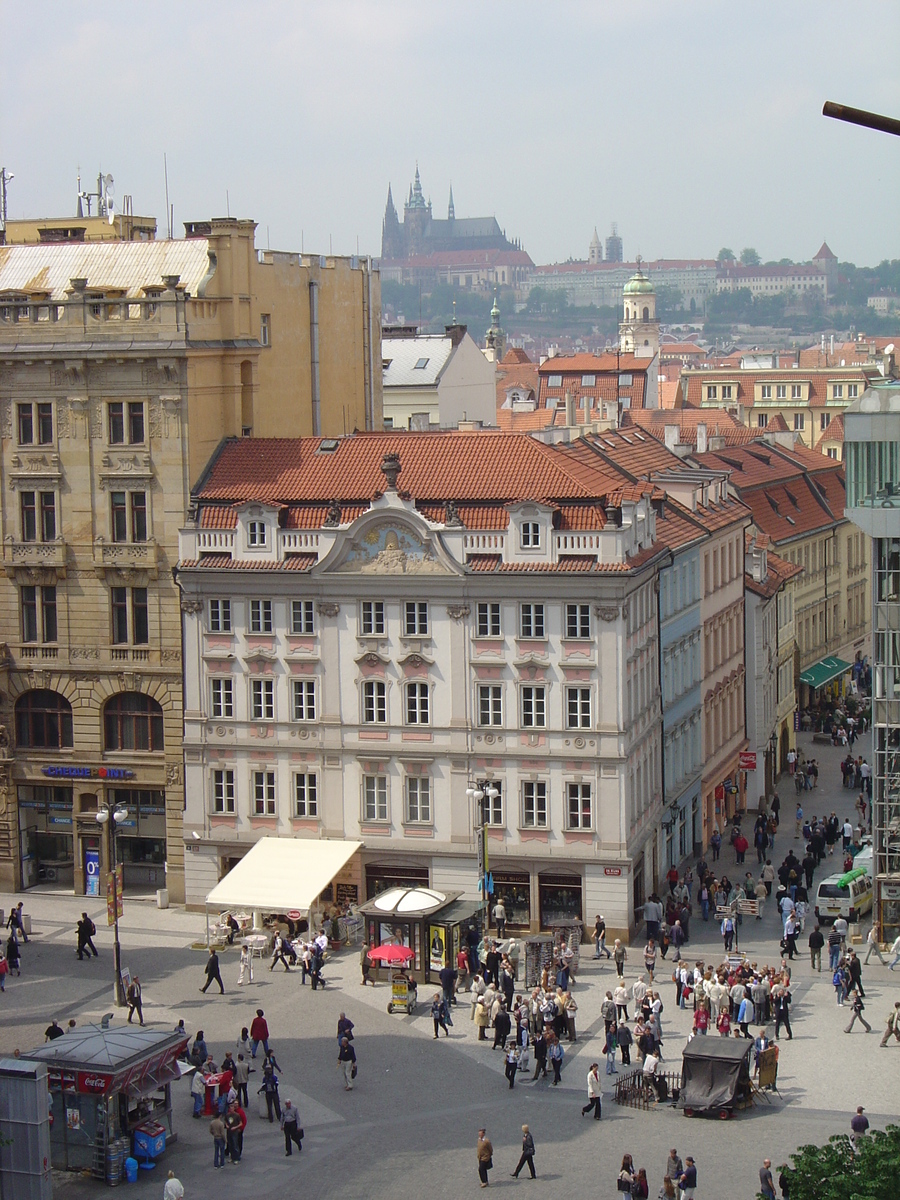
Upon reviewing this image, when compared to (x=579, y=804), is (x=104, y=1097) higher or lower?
lower

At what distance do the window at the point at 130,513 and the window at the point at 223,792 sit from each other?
727 centimetres

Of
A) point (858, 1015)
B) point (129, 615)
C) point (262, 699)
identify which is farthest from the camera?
point (129, 615)

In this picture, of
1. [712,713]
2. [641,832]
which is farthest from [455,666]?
[712,713]

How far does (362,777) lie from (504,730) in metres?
4.46

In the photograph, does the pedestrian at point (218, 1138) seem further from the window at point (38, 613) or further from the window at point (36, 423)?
the window at point (36, 423)

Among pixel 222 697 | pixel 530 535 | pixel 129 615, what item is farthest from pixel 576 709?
pixel 129 615

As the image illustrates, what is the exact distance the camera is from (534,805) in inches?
2263

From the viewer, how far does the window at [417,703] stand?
58.4 meters

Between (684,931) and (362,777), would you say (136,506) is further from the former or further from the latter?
(684,931)

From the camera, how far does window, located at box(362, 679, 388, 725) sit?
58875 mm

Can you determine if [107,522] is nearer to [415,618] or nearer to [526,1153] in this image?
[415,618]

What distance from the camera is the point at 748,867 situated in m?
66.8

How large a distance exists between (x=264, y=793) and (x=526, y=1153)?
22393mm

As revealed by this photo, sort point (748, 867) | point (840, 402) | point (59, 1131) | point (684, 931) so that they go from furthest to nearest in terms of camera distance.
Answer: point (840, 402)
point (748, 867)
point (684, 931)
point (59, 1131)
